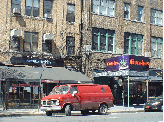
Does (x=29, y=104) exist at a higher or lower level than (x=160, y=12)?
lower

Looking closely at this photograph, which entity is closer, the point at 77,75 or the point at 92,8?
the point at 77,75

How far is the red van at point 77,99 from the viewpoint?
18.9 m

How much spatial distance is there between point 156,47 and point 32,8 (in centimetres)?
1590

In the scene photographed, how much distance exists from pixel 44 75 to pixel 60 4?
7503 millimetres

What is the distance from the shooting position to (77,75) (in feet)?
89.7

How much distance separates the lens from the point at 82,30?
2984cm

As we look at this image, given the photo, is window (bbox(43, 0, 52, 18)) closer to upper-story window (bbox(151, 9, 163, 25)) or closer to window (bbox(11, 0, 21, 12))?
window (bbox(11, 0, 21, 12))

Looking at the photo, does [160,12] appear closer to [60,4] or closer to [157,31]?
[157,31]

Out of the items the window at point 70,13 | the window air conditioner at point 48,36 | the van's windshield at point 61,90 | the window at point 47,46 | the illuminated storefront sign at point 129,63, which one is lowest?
the van's windshield at point 61,90

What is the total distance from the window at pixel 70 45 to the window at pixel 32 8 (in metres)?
3.83

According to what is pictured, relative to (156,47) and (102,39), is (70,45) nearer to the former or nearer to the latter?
(102,39)

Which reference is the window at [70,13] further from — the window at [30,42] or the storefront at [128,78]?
the storefront at [128,78]

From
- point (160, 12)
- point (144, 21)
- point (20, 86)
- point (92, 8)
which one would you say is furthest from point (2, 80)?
point (160, 12)

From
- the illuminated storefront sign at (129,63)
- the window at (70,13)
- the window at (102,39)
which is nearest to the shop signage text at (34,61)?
the window at (70,13)
